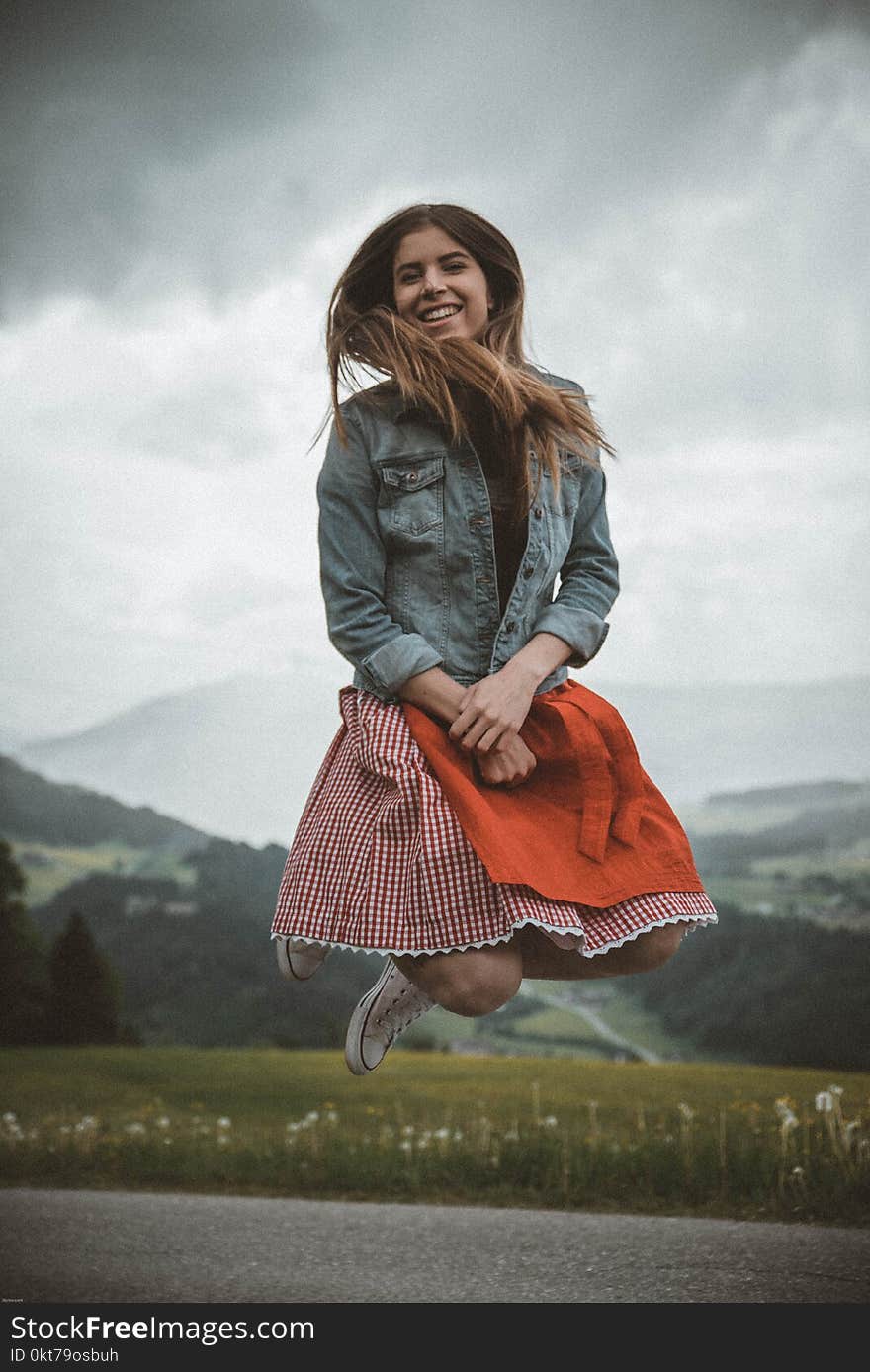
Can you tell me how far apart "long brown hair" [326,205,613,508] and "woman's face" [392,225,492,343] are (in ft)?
0.08

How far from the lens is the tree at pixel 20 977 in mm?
5574

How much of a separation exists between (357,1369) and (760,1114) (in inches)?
96.3

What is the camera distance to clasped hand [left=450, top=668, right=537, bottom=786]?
A: 1.77m

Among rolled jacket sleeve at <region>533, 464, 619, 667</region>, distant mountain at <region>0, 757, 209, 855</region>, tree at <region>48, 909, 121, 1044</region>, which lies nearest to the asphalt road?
rolled jacket sleeve at <region>533, 464, 619, 667</region>

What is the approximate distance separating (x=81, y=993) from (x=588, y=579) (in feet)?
14.6

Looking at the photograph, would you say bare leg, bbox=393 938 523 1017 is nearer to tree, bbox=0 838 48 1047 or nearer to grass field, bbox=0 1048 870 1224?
grass field, bbox=0 1048 870 1224

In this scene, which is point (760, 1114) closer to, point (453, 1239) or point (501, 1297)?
point (453, 1239)

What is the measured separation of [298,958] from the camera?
77.6 inches

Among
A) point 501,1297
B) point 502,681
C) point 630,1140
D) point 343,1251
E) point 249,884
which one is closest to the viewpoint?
point 502,681

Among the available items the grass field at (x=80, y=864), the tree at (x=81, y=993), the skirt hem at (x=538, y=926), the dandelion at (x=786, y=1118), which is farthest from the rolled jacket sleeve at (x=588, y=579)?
the grass field at (x=80, y=864)

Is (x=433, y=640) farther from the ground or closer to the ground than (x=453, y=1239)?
farther from the ground

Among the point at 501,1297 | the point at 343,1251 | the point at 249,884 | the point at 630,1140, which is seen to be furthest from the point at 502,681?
the point at 249,884

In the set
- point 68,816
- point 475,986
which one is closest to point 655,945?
point 475,986

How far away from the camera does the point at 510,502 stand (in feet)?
6.43
